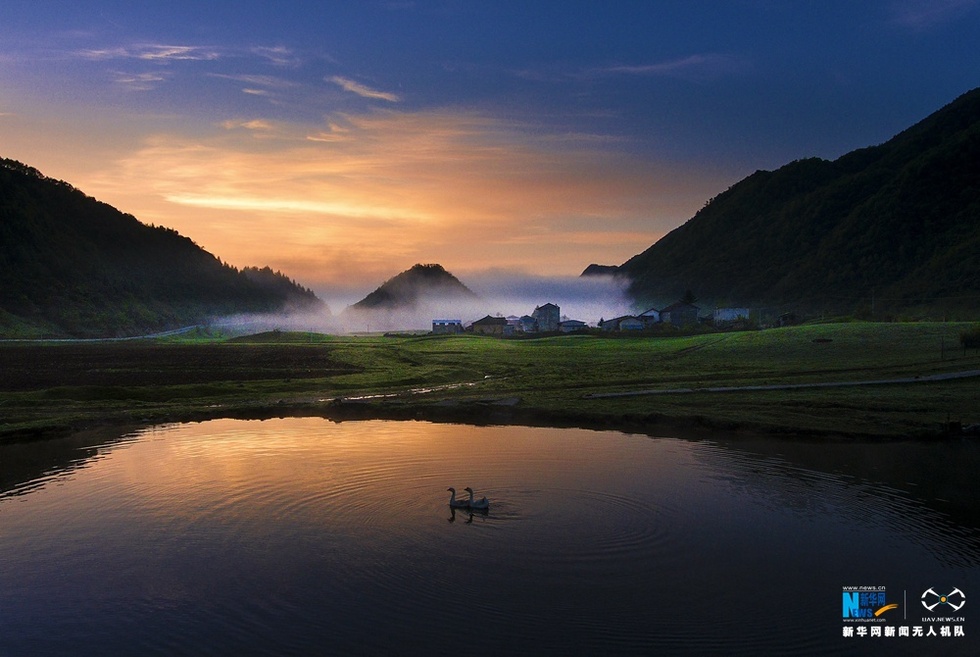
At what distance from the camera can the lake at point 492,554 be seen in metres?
13.9

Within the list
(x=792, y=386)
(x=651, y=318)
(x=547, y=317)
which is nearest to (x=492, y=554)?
(x=792, y=386)

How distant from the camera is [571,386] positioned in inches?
2005

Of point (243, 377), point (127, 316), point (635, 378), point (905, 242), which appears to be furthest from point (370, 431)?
point (127, 316)

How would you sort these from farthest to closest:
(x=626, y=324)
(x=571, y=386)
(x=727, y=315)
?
(x=626, y=324) < (x=727, y=315) < (x=571, y=386)

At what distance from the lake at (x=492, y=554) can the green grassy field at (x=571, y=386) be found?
8778 mm

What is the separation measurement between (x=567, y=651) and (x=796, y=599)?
5.76 metres

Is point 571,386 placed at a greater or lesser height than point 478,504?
greater

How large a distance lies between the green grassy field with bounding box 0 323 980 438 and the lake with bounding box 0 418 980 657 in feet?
28.8

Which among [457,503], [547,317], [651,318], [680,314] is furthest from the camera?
[547,317]

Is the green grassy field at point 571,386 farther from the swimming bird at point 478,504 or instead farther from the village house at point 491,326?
the village house at point 491,326

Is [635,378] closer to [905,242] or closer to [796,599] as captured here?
[796,599]

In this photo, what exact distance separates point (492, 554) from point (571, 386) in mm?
33844

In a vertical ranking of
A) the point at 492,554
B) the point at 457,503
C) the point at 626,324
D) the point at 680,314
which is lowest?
the point at 492,554

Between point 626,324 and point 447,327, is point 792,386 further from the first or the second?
point 447,327
